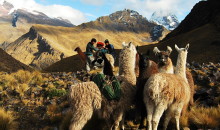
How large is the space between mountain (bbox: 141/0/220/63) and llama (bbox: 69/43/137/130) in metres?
21.9

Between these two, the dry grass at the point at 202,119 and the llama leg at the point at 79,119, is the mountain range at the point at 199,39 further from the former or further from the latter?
the llama leg at the point at 79,119

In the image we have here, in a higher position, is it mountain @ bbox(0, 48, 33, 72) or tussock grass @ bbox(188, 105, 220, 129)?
mountain @ bbox(0, 48, 33, 72)

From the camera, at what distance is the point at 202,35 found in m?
37.6

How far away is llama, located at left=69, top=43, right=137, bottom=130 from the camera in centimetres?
438

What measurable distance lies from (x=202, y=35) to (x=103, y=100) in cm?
3718

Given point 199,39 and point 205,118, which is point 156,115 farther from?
point 199,39

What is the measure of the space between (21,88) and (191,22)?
50.5 meters

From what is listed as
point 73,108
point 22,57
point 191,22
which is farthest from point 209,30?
point 22,57

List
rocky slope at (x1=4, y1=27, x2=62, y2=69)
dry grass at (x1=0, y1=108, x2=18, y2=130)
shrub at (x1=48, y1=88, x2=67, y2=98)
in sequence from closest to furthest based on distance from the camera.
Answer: dry grass at (x1=0, y1=108, x2=18, y2=130)
shrub at (x1=48, y1=88, x2=67, y2=98)
rocky slope at (x1=4, y1=27, x2=62, y2=69)

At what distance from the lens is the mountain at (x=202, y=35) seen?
2930 cm

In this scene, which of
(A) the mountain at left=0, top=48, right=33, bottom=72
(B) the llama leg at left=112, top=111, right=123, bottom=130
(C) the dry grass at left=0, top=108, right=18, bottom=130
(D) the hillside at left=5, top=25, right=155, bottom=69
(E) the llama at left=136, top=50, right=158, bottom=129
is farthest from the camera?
(D) the hillside at left=5, top=25, right=155, bottom=69

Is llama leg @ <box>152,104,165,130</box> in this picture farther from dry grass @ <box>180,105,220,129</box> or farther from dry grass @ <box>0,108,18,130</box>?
dry grass @ <box>0,108,18,130</box>

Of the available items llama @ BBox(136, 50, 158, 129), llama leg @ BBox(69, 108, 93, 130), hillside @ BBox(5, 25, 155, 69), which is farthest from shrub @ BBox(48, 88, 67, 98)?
hillside @ BBox(5, 25, 155, 69)

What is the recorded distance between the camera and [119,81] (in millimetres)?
5184
